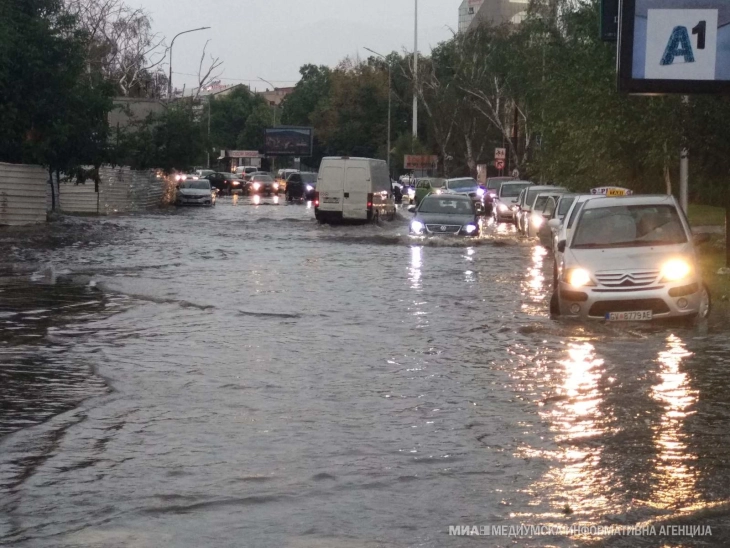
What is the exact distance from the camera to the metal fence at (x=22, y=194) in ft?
124

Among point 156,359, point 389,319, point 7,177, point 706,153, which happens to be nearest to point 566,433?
point 156,359

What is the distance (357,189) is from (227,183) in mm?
47207

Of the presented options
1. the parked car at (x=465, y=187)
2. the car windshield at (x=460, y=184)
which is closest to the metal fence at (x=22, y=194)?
the parked car at (x=465, y=187)

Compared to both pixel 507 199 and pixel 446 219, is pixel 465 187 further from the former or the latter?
pixel 446 219

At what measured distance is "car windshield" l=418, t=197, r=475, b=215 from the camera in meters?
34.6

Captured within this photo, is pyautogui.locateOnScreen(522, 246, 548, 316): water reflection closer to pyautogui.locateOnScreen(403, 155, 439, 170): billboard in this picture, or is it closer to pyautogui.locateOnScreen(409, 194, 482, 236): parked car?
pyautogui.locateOnScreen(409, 194, 482, 236): parked car

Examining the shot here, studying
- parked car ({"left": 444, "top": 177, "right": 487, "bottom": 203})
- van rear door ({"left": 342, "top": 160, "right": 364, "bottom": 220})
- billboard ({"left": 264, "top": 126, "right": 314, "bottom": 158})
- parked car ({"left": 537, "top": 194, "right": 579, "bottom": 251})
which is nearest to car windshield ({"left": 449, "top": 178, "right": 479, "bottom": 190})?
parked car ({"left": 444, "top": 177, "right": 487, "bottom": 203})

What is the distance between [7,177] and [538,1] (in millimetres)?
31397

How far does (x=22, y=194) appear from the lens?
128 ft

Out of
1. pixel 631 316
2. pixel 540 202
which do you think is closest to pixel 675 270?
pixel 631 316

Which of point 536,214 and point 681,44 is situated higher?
point 681,44

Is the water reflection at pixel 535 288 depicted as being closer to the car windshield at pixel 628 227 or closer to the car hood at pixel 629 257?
the car windshield at pixel 628 227

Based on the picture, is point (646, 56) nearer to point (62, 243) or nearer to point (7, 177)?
point (62, 243)

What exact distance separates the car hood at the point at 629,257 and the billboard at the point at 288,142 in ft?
304
